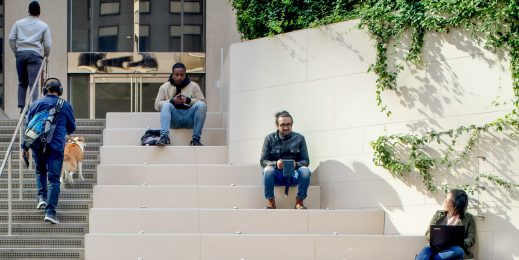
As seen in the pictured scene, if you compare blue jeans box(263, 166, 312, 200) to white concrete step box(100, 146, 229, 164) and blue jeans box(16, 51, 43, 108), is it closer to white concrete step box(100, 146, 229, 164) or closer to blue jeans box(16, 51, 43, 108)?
white concrete step box(100, 146, 229, 164)

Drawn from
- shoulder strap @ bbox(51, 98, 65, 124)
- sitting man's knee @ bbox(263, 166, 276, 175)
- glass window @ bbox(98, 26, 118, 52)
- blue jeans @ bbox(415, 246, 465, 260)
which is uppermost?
glass window @ bbox(98, 26, 118, 52)

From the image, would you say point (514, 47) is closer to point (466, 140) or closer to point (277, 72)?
point (466, 140)

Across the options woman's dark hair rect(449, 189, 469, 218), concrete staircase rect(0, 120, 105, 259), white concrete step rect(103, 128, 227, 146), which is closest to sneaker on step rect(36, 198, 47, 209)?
concrete staircase rect(0, 120, 105, 259)

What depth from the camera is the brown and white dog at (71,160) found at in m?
15.0

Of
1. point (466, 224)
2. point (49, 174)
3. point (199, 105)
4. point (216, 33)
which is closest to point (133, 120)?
point (199, 105)

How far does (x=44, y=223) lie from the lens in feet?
45.4

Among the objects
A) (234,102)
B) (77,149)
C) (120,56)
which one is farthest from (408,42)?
(120,56)

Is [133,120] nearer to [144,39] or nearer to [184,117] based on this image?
[184,117]

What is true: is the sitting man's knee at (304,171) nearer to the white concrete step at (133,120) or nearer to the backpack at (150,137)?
the backpack at (150,137)

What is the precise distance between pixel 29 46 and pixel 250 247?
212 inches

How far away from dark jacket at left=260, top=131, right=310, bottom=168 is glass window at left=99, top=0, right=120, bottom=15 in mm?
10101

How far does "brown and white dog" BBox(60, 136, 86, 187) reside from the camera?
15.0 metres

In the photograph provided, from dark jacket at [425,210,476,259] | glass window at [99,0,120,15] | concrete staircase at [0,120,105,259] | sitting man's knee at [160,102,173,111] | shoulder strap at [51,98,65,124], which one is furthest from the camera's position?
glass window at [99,0,120,15]

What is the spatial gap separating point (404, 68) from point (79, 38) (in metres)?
10.7
